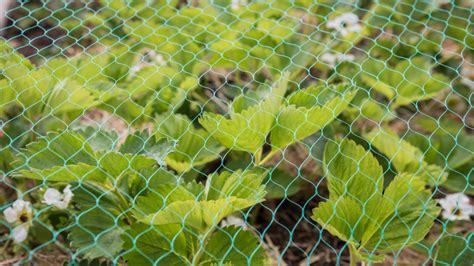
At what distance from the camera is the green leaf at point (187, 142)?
3.55 feet

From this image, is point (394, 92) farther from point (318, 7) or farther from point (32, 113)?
point (32, 113)

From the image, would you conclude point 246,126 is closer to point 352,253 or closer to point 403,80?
point 352,253

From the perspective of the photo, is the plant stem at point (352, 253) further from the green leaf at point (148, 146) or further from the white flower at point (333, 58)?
the white flower at point (333, 58)

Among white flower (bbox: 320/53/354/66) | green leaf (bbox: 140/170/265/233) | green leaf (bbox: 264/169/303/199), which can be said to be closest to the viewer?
green leaf (bbox: 140/170/265/233)

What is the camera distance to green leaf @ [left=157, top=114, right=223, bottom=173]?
3.55 ft

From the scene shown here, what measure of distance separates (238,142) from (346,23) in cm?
58

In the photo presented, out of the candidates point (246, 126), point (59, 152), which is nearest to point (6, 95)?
point (59, 152)

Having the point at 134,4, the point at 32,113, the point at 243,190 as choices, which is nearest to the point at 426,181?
the point at 243,190

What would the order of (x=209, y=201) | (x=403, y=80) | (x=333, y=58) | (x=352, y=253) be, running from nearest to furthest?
1. (x=209, y=201)
2. (x=352, y=253)
3. (x=403, y=80)
4. (x=333, y=58)

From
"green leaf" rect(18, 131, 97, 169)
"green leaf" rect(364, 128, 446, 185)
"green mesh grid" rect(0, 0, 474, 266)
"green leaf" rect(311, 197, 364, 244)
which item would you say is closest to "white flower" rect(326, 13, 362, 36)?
"green mesh grid" rect(0, 0, 474, 266)

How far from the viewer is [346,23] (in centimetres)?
149

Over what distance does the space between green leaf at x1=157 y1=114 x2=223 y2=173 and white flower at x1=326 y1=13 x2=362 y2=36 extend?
0.52 metres

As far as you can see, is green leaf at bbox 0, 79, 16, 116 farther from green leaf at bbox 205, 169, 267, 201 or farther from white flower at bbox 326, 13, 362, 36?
white flower at bbox 326, 13, 362, 36

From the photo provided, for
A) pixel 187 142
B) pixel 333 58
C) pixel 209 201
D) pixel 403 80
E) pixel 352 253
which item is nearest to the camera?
pixel 209 201
